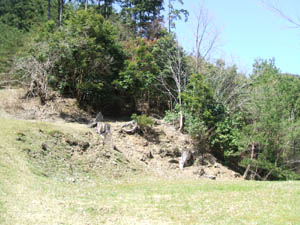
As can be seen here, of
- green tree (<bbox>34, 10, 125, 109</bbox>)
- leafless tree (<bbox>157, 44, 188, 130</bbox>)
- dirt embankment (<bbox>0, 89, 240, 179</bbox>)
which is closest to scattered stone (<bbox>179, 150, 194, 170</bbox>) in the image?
dirt embankment (<bbox>0, 89, 240, 179</bbox>)

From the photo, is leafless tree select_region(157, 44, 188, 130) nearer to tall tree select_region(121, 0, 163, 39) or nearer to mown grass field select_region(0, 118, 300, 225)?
tall tree select_region(121, 0, 163, 39)

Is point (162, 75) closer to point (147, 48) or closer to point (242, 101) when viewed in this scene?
point (147, 48)

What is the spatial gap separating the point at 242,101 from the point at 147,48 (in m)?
7.68

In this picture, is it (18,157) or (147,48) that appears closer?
(18,157)

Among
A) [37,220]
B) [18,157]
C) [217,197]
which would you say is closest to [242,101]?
[217,197]

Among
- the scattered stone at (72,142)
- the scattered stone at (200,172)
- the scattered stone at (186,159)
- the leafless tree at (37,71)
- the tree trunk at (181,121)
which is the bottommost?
the scattered stone at (200,172)

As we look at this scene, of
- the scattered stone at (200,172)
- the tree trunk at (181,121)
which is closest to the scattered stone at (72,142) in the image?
the scattered stone at (200,172)

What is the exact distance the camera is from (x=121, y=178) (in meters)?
15.2

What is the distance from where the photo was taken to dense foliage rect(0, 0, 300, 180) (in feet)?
62.9

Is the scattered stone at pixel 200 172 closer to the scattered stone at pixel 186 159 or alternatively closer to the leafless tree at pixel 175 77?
the scattered stone at pixel 186 159

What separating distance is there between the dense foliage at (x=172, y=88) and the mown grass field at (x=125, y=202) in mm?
7845

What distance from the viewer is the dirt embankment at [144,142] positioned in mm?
18594

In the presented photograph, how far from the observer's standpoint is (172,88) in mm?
24484

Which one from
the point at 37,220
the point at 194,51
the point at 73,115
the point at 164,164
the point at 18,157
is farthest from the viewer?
the point at 194,51
